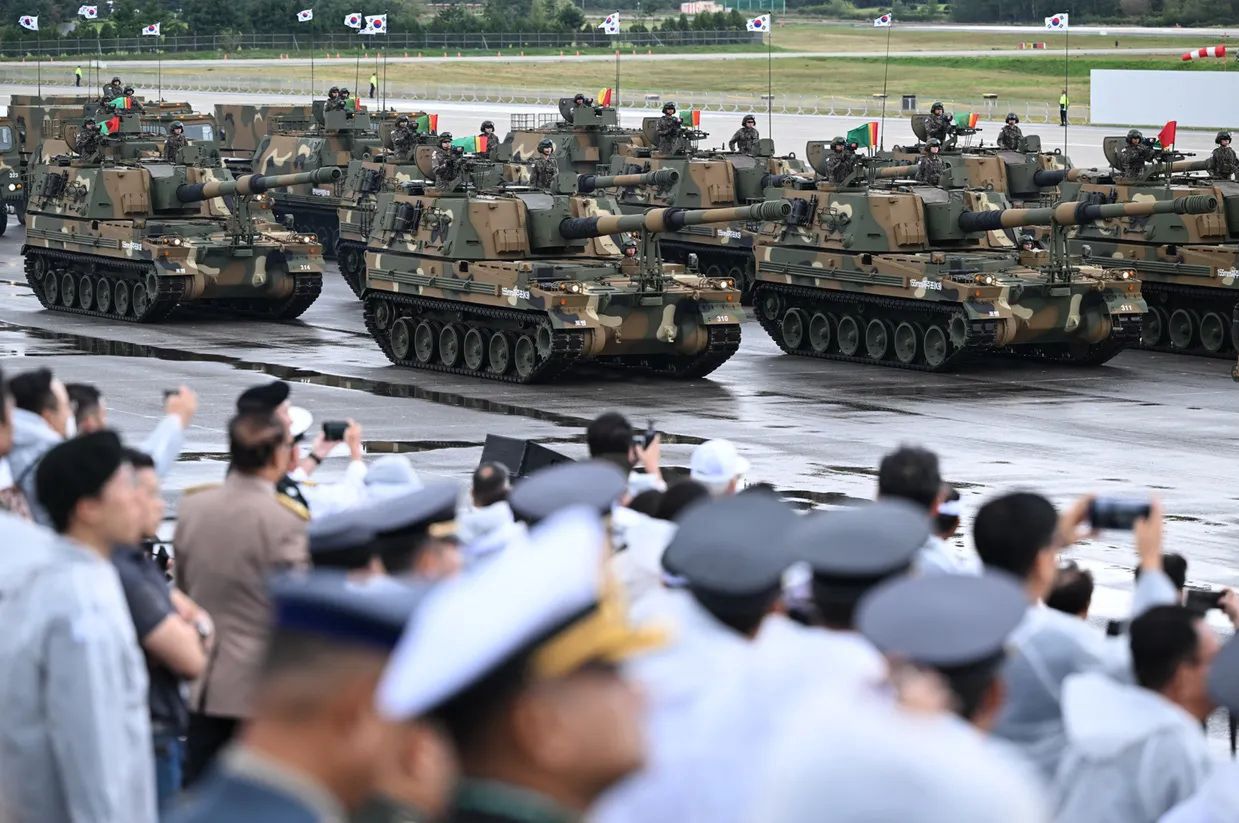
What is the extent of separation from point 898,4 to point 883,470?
106593 millimetres

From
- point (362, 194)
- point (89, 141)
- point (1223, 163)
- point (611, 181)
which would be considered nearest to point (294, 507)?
point (1223, 163)

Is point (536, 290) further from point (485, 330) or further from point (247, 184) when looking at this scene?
point (247, 184)

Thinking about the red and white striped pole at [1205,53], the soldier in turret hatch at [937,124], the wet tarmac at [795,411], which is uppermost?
the red and white striped pole at [1205,53]

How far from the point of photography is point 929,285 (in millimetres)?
28156

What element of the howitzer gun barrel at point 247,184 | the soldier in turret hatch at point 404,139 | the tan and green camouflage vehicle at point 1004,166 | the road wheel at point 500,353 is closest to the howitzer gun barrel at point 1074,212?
the road wheel at point 500,353

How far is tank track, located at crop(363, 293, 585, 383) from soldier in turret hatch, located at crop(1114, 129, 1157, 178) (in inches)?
405

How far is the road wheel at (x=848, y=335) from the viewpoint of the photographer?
97.5 ft

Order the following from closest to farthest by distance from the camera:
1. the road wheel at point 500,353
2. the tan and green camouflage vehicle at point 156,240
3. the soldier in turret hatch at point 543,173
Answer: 1. the road wheel at point 500,353
2. the tan and green camouflage vehicle at point 156,240
3. the soldier in turret hatch at point 543,173

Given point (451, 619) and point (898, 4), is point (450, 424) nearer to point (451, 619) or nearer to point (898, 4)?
point (451, 619)

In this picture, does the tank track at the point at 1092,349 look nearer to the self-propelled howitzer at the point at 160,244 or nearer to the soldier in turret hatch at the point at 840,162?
the soldier in turret hatch at the point at 840,162

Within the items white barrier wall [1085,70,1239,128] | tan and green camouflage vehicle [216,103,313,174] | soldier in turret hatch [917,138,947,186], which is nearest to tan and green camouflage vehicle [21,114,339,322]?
soldier in turret hatch [917,138,947,186]

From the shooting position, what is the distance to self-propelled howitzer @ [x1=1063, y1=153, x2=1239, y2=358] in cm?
3077

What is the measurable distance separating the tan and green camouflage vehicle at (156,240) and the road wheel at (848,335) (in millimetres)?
7291

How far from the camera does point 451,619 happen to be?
120 inches
